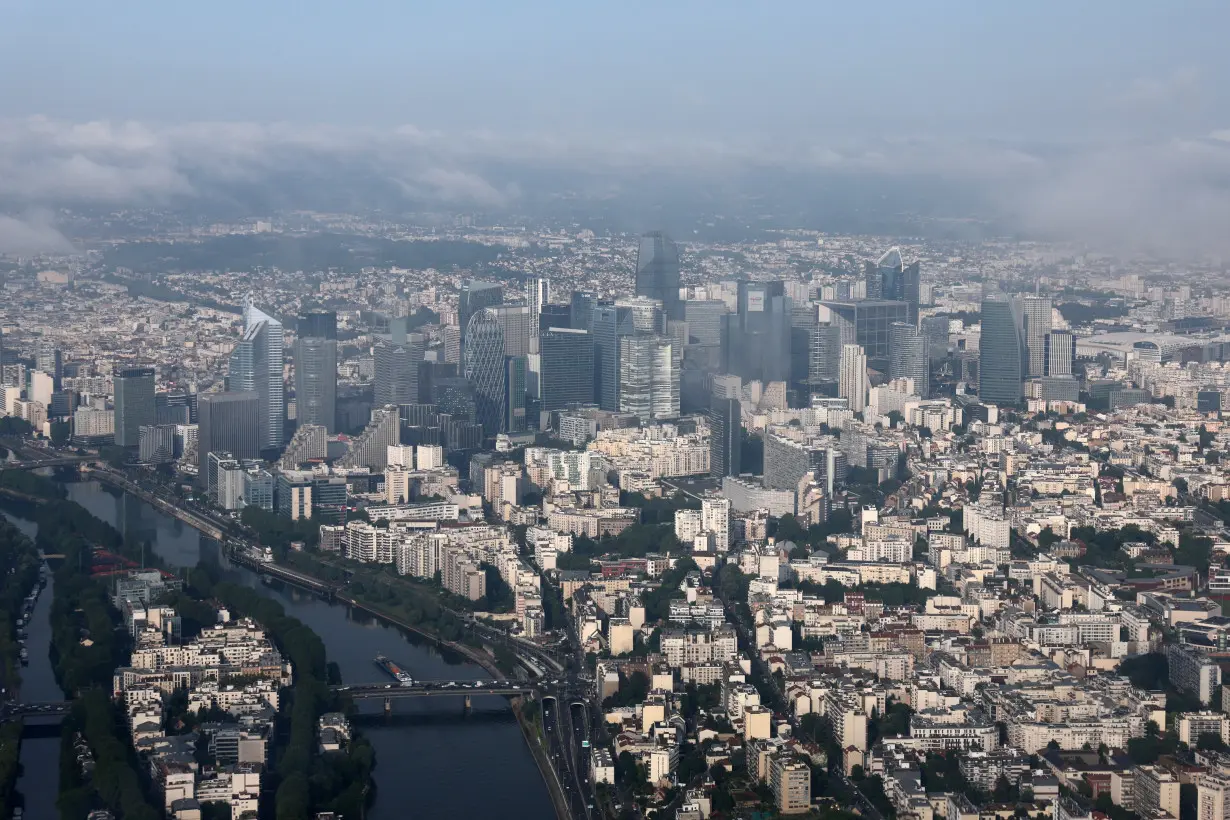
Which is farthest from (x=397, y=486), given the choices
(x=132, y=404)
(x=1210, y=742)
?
(x=1210, y=742)

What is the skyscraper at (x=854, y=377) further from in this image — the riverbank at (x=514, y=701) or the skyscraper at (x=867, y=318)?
the riverbank at (x=514, y=701)

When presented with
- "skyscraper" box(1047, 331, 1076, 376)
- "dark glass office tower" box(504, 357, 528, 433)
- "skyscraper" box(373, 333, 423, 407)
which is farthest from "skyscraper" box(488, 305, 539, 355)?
"skyscraper" box(1047, 331, 1076, 376)

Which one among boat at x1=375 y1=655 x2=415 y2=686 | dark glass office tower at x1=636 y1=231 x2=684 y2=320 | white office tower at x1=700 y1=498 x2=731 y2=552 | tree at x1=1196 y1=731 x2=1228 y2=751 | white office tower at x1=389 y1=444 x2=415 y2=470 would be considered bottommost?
boat at x1=375 y1=655 x2=415 y2=686

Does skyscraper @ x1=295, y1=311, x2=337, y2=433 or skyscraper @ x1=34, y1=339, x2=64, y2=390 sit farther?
skyscraper @ x1=34, y1=339, x2=64, y2=390

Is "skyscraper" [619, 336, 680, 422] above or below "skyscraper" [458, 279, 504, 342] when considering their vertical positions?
below

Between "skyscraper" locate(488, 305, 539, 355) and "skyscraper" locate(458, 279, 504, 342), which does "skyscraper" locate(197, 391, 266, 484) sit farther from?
"skyscraper" locate(458, 279, 504, 342)

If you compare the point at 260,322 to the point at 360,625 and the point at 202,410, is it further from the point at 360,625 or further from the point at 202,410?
the point at 360,625
